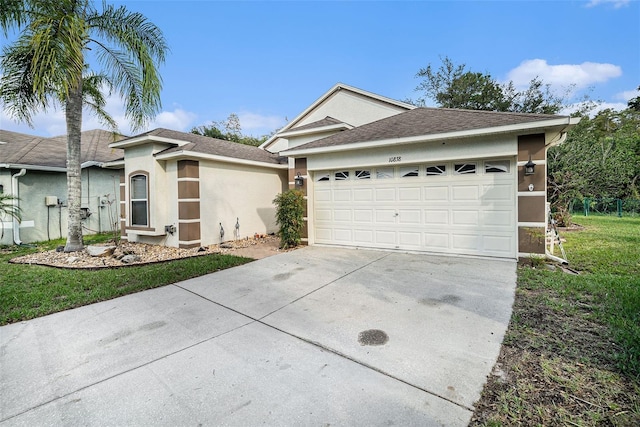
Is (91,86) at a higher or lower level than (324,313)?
higher

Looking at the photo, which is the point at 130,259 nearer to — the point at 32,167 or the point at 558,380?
the point at 32,167

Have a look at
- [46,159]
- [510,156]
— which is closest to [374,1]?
[510,156]

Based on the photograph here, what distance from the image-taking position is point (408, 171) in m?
7.74

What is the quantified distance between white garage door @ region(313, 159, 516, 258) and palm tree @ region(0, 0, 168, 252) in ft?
19.2

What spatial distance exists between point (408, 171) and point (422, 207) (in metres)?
1.02

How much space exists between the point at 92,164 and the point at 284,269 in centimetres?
Answer: 1044

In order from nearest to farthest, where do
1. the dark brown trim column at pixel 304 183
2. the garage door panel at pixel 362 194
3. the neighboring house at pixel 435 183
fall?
the neighboring house at pixel 435 183
the garage door panel at pixel 362 194
the dark brown trim column at pixel 304 183

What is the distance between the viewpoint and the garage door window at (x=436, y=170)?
23.9 ft

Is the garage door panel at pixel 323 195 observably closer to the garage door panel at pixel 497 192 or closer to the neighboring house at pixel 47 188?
the garage door panel at pixel 497 192

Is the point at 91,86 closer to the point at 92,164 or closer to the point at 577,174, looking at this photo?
the point at 92,164

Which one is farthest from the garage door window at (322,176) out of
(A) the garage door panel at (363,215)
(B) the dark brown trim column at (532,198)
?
(B) the dark brown trim column at (532,198)

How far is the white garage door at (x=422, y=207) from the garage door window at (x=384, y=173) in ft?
0.09

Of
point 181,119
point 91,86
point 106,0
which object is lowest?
point 91,86

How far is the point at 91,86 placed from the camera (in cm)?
952
